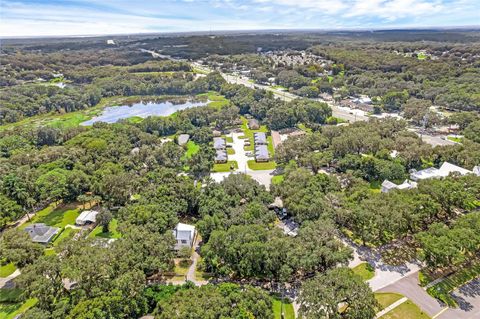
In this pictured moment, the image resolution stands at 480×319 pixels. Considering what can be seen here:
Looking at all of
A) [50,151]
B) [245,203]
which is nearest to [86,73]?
[50,151]

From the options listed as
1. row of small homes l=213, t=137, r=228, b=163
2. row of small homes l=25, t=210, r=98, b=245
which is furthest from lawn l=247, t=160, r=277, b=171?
row of small homes l=25, t=210, r=98, b=245

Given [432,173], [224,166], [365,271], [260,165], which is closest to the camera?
[365,271]

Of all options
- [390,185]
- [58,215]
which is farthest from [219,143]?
[390,185]

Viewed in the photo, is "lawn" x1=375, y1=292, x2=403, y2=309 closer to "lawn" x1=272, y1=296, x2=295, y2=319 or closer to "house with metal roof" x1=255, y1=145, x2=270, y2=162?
"lawn" x1=272, y1=296, x2=295, y2=319

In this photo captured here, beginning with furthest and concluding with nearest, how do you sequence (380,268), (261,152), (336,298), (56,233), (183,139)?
(183,139)
(261,152)
(56,233)
(380,268)
(336,298)

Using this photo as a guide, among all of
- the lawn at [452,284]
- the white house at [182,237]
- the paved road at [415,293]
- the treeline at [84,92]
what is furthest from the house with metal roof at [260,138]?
the treeline at [84,92]

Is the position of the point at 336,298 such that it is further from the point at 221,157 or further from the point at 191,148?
the point at 191,148

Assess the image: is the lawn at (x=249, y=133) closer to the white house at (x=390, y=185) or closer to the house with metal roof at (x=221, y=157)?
the house with metal roof at (x=221, y=157)
